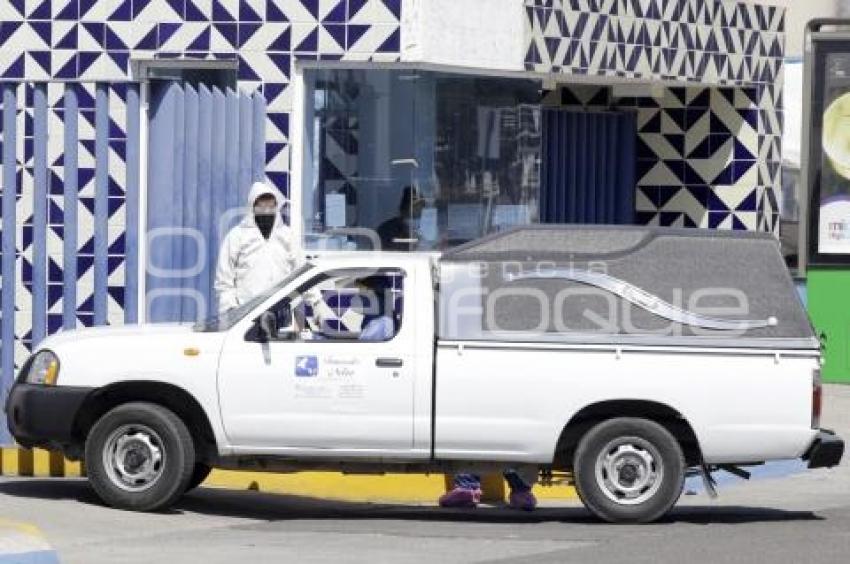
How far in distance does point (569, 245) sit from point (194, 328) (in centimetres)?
241

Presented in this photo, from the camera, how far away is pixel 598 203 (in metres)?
24.7

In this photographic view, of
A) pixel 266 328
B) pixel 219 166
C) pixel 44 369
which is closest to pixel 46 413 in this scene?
pixel 44 369

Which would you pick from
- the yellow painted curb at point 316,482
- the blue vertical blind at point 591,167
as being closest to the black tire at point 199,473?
the yellow painted curb at point 316,482

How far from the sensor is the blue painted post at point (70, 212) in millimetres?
16906

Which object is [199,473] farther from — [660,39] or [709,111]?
[709,111]

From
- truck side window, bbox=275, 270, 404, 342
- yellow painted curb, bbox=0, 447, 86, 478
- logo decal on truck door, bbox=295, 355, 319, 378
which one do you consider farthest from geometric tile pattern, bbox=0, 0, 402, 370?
logo decal on truck door, bbox=295, 355, 319, 378

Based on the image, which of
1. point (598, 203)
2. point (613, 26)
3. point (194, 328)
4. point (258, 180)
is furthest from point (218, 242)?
point (598, 203)

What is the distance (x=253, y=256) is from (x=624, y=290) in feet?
9.40

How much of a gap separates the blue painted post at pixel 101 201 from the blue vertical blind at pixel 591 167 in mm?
7982

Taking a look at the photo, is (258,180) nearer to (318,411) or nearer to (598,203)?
(318,411)

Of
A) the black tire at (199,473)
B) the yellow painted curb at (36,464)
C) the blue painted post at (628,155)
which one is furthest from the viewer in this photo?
the blue painted post at (628,155)

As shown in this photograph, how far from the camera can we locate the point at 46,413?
47.1 ft

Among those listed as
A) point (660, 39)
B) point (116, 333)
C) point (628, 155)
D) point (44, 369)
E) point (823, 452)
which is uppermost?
point (660, 39)

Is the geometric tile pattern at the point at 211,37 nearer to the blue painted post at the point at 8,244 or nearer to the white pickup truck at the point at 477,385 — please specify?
the blue painted post at the point at 8,244
